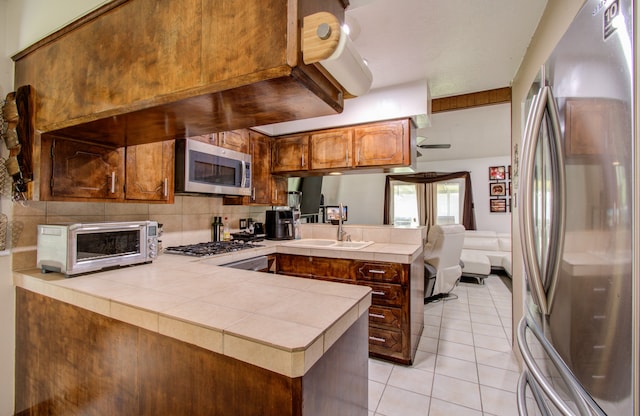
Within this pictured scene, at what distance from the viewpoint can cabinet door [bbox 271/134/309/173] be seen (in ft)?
10.5

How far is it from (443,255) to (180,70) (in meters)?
3.62

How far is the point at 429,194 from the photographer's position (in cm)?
698

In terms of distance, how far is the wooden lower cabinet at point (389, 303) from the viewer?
90.5 inches

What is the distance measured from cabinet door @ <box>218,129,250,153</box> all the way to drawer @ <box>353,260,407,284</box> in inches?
64.5

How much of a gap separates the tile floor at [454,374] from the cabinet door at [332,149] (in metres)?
1.91

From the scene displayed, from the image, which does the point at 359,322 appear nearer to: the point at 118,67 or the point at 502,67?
A: the point at 118,67

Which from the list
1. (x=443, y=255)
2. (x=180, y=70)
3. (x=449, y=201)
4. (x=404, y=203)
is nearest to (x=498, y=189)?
(x=449, y=201)

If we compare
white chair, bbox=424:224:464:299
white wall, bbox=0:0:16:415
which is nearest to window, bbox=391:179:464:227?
white chair, bbox=424:224:464:299

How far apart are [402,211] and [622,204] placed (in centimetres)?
686

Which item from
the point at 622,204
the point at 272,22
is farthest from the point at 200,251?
the point at 622,204

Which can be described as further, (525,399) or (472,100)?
(472,100)

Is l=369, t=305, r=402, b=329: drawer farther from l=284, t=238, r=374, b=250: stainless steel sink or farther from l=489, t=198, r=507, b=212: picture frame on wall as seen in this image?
l=489, t=198, r=507, b=212: picture frame on wall

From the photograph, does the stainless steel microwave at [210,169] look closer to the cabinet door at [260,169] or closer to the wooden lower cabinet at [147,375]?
the cabinet door at [260,169]

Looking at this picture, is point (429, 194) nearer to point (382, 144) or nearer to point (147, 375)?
point (382, 144)
